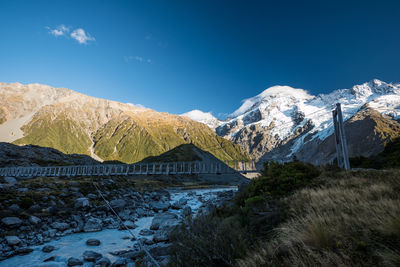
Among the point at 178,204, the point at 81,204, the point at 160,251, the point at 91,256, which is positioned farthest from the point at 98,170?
the point at 160,251

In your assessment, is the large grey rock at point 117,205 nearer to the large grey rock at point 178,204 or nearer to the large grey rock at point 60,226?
the large grey rock at point 60,226

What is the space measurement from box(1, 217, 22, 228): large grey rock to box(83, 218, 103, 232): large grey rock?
8.43 feet

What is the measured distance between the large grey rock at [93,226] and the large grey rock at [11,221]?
2569 millimetres

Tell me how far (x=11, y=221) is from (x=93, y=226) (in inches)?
124

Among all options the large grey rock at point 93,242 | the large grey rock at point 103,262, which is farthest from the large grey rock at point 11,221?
the large grey rock at point 103,262

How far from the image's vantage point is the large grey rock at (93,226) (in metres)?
9.61

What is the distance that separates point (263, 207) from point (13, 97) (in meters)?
255

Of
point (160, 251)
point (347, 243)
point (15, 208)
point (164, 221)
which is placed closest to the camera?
point (347, 243)

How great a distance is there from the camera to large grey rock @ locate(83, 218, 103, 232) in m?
9.61

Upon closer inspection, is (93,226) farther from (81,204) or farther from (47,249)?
(81,204)

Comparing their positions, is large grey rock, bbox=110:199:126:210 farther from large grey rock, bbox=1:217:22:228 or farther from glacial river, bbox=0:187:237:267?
large grey rock, bbox=1:217:22:228

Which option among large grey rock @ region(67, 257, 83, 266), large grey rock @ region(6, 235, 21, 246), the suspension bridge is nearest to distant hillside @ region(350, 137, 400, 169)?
the suspension bridge

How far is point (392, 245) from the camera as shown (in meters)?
2.06

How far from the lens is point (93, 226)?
982 centimetres
